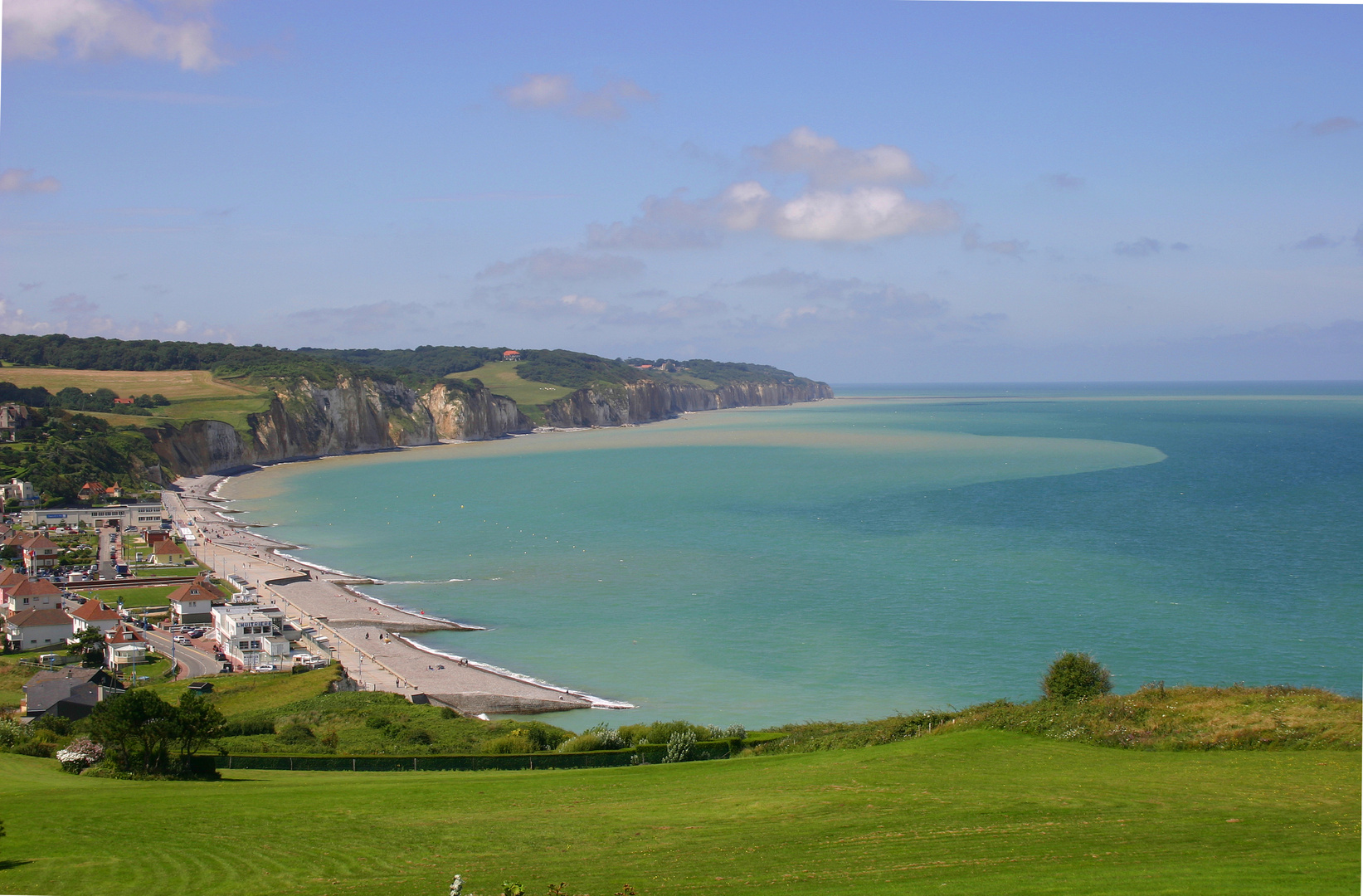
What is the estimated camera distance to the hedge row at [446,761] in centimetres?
1811

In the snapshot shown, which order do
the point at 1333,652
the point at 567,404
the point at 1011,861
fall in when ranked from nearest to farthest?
1. the point at 1011,861
2. the point at 1333,652
3. the point at 567,404

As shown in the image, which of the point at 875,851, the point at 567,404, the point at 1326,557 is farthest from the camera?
the point at 567,404

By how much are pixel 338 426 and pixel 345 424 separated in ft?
4.37

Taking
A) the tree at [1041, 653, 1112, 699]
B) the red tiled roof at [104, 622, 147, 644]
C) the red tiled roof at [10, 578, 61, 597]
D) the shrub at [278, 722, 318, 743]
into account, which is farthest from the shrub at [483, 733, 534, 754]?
the red tiled roof at [10, 578, 61, 597]

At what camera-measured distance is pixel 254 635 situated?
34125 mm

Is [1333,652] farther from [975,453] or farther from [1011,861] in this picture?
[975,453]

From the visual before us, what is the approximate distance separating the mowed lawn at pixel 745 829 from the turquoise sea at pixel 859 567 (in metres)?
10.9

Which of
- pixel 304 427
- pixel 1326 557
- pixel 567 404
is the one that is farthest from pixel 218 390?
pixel 1326 557

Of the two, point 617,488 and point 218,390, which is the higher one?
point 218,390

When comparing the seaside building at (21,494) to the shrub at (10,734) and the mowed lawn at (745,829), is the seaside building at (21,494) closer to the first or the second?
the shrub at (10,734)

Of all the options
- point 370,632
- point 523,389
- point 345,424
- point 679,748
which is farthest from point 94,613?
point 523,389

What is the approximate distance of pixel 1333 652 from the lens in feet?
98.2

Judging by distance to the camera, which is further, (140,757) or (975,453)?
(975,453)

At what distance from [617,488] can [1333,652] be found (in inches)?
2170
